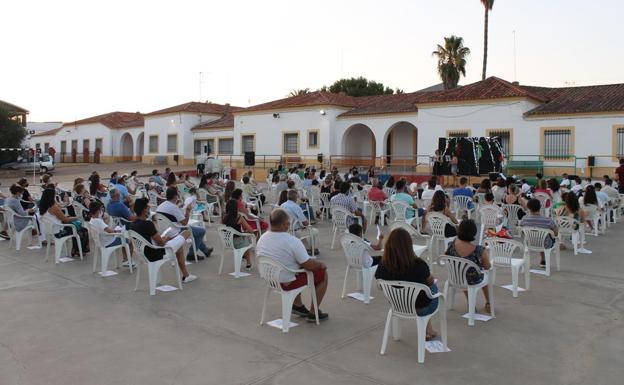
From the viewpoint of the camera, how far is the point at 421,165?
2681 cm

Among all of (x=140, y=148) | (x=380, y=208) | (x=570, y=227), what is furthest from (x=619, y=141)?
(x=140, y=148)

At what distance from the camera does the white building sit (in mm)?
23203

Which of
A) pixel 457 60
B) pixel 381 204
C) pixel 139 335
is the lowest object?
pixel 139 335

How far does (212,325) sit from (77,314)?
5.33 feet

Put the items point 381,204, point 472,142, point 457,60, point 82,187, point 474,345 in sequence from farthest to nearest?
point 457,60 < point 472,142 < point 381,204 < point 82,187 < point 474,345

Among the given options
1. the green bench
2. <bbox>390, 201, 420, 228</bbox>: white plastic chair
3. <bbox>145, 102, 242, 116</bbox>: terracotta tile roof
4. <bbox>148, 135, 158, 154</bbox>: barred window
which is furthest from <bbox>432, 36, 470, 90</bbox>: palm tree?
<bbox>390, 201, 420, 228</bbox>: white plastic chair

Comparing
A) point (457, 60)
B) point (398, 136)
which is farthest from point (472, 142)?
point (457, 60)

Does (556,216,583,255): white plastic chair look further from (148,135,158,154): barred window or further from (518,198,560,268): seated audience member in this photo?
(148,135,158,154): barred window

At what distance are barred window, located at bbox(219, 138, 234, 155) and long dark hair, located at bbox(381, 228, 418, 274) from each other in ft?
110

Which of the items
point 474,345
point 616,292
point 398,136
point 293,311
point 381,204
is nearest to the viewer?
point 474,345

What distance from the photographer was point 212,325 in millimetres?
5449

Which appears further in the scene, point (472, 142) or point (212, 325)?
point (472, 142)

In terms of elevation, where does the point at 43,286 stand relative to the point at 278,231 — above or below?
below

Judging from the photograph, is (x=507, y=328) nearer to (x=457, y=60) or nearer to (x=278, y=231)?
(x=278, y=231)
